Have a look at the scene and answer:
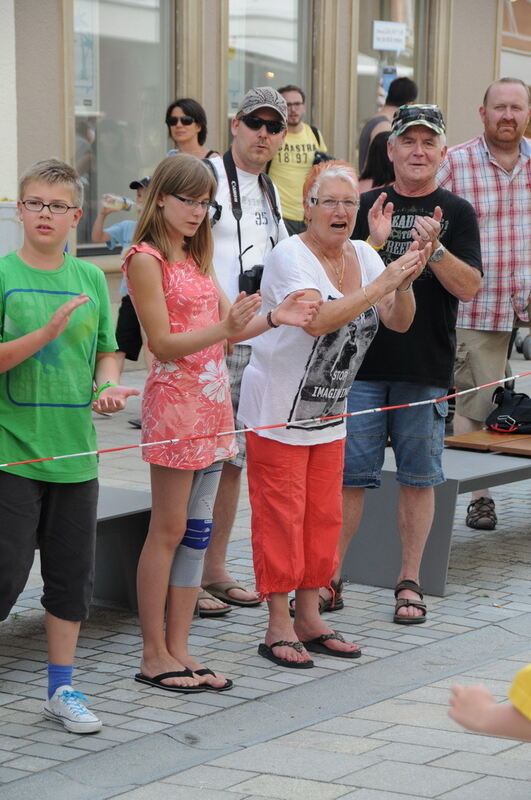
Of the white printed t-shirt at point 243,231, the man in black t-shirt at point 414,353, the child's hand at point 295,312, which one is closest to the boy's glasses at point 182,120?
the white printed t-shirt at point 243,231

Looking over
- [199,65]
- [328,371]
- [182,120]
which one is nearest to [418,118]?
[328,371]

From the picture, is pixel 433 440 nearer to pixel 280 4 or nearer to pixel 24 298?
pixel 24 298

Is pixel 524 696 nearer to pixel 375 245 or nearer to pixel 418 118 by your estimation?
pixel 375 245

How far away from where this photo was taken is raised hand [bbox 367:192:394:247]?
5.48 m

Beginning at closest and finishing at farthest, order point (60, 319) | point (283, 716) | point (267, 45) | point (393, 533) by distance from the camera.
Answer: point (60, 319) → point (283, 716) → point (393, 533) → point (267, 45)

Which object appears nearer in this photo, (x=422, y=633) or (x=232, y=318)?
(x=232, y=318)

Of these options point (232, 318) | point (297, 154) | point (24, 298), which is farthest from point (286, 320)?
point (297, 154)

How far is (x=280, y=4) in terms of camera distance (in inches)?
568

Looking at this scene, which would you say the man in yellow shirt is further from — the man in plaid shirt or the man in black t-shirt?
the man in black t-shirt

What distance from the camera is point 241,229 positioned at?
5695 mm

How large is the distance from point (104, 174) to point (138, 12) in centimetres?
149

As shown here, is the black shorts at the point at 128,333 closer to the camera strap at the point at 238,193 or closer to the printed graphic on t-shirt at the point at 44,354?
the camera strap at the point at 238,193

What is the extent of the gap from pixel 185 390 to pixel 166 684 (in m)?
0.99

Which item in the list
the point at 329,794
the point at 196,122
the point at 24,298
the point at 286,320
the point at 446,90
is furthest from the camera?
the point at 446,90
